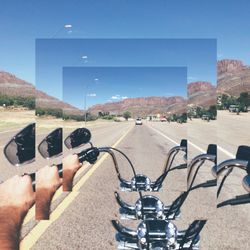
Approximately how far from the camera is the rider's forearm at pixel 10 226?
2.49m

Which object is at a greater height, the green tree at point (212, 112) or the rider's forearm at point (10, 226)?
the green tree at point (212, 112)

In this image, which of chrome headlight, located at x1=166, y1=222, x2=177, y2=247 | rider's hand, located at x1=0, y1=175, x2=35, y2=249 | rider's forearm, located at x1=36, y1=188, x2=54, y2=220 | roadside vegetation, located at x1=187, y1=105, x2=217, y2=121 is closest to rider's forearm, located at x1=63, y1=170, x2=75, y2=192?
rider's forearm, located at x1=36, y1=188, x2=54, y2=220

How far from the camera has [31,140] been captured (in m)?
2.53

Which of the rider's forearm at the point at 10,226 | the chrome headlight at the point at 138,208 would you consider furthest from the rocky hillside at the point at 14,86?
the chrome headlight at the point at 138,208

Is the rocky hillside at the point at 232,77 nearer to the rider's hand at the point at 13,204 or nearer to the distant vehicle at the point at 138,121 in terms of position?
the distant vehicle at the point at 138,121

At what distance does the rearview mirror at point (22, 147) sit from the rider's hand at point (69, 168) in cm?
23

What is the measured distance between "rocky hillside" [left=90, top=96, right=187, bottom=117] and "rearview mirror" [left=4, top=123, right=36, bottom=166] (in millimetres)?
348

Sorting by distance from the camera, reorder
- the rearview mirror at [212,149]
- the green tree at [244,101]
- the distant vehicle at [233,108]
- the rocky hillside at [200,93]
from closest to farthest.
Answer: the rocky hillside at [200,93]
the rearview mirror at [212,149]
the distant vehicle at [233,108]
the green tree at [244,101]

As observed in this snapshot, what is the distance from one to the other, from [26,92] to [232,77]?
1.42 metres

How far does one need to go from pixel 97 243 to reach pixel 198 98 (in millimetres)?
3045

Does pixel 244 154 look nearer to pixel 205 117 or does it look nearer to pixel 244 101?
pixel 205 117

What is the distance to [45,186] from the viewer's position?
8.67 feet

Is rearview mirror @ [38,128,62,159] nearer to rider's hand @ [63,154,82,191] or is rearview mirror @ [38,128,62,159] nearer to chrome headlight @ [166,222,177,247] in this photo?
rider's hand @ [63,154,82,191]

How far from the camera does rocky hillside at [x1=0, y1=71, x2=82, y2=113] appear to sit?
2.49 meters
